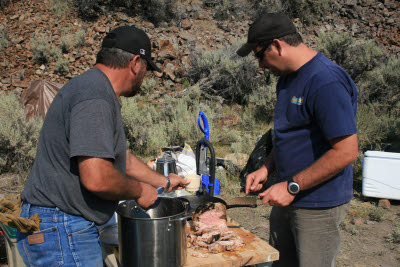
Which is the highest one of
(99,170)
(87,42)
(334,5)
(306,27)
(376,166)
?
(334,5)

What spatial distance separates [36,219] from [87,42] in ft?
34.4

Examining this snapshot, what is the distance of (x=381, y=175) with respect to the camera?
5.29 meters

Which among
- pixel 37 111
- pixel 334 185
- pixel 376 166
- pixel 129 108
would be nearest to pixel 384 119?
pixel 376 166

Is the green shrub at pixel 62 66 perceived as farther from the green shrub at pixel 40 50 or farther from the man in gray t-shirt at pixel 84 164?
the man in gray t-shirt at pixel 84 164

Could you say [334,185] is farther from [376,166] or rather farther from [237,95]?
[237,95]

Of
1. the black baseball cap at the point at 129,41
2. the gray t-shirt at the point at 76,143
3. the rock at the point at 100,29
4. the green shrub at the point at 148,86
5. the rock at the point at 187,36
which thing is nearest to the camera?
→ the gray t-shirt at the point at 76,143

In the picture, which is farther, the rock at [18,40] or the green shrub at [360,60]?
the rock at [18,40]

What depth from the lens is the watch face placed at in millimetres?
2199

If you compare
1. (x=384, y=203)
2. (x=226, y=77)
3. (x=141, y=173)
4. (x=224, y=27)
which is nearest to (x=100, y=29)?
(x=224, y=27)

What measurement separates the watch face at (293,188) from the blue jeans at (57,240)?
1.20 m

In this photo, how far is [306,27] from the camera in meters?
14.5

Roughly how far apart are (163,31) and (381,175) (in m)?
9.30

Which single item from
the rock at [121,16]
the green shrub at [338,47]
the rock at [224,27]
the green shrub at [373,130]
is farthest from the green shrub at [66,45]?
the green shrub at [373,130]

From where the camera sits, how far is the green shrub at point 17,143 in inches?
238
